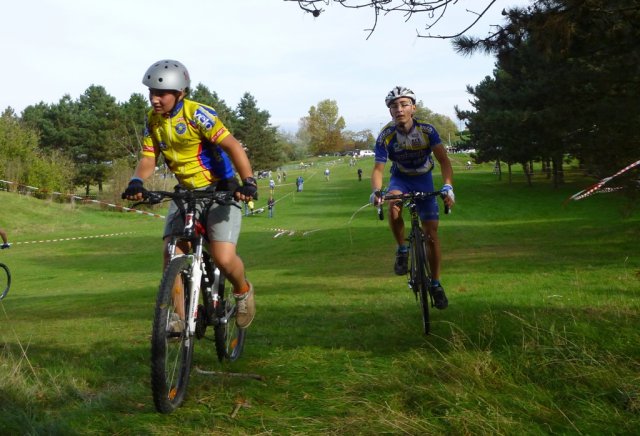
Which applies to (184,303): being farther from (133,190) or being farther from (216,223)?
(133,190)

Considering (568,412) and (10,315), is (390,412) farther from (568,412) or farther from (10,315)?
(10,315)

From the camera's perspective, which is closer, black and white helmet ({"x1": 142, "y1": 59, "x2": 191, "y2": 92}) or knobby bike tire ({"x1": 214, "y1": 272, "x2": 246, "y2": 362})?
black and white helmet ({"x1": 142, "y1": 59, "x2": 191, "y2": 92})

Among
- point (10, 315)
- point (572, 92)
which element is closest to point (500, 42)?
point (10, 315)

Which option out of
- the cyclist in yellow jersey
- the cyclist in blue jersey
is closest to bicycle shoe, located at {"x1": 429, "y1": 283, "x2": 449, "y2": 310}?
the cyclist in blue jersey

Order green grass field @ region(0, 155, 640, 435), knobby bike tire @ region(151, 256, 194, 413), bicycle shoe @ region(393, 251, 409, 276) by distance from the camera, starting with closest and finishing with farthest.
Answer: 1. green grass field @ region(0, 155, 640, 435)
2. knobby bike tire @ region(151, 256, 194, 413)
3. bicycle shoe @ region(393, 251, 409, 276)

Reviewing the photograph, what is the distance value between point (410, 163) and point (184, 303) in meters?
3.59

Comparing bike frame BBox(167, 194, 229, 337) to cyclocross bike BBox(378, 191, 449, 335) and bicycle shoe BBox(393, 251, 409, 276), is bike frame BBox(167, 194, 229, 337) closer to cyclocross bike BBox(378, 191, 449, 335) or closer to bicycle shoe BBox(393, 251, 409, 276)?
cyclocross bike BBox(378, 191, 449, 335)

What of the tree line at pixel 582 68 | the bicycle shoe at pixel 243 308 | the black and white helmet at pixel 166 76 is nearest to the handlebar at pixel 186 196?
the black and white helmet at pixel 166 76

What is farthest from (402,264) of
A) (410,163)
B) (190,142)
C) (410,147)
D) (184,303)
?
(184,303)

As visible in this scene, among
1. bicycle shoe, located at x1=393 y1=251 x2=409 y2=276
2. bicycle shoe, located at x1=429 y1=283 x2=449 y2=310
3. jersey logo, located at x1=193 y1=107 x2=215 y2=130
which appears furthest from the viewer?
bicycle shoe, located at x1=393 y1=251 x2=409 y2=276

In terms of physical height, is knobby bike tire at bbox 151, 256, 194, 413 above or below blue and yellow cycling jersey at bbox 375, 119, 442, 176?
below

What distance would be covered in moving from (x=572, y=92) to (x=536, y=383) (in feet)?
A: 52.2

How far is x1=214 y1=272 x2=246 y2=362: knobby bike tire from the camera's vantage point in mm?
5242

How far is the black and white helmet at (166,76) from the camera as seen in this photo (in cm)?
485
